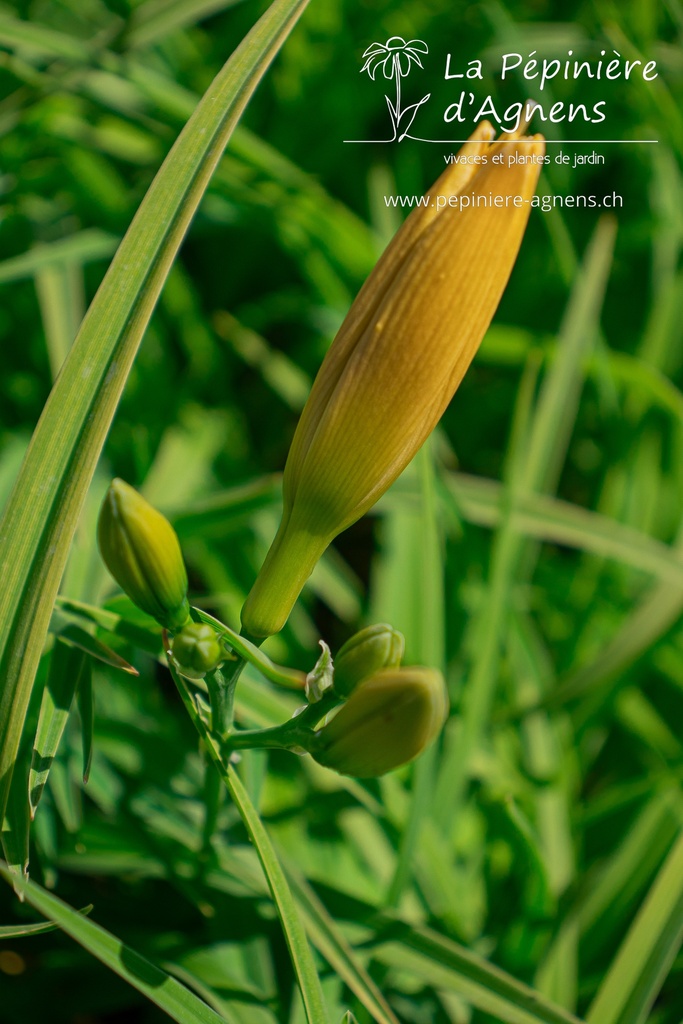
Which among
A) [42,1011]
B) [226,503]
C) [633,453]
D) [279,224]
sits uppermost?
[279,224]

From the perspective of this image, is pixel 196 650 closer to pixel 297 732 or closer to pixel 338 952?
pixel 297 732

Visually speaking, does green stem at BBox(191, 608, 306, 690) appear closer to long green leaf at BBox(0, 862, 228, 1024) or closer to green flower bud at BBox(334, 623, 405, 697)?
green flower bud at BBox(334, 623, 405, 697)

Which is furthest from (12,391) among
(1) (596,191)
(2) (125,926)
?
(1) (596,191)

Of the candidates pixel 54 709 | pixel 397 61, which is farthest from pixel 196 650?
pixel 397 61

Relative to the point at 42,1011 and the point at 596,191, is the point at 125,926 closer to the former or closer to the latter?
the point at 42,1011

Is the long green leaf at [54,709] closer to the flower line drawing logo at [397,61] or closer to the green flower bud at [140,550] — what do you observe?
the green flower bud at [140,550]

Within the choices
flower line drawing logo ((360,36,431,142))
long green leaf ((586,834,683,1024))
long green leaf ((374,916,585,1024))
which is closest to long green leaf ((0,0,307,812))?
long green leaf ((374,916,585,1024))
